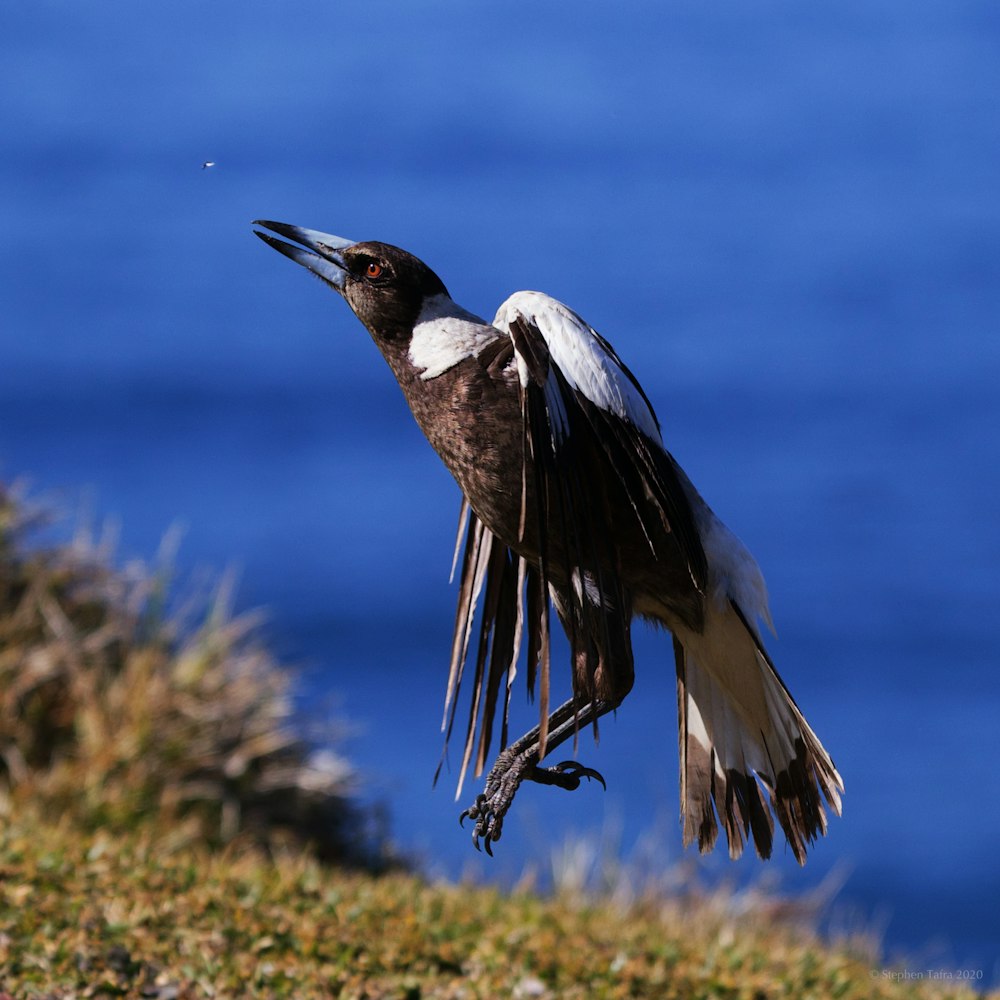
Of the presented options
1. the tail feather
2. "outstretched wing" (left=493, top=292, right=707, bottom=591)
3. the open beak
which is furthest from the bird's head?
the tail feather

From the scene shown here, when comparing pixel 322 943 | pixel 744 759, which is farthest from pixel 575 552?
pixel 322 943

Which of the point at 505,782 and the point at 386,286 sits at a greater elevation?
the point at 386,286

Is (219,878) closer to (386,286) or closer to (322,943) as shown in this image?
(322,943)

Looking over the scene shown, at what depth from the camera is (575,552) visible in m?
3.47

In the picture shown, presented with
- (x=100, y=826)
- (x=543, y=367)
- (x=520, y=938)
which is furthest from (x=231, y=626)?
(x=543, y=367)

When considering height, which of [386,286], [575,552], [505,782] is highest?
[386,286]

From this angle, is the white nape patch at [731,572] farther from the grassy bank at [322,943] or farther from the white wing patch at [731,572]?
the grassy bank at [322,943]

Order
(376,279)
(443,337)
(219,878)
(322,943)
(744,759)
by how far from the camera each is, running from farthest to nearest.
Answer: (219,878)
(322,943)
(744,759)
(376,279)
(443,337)

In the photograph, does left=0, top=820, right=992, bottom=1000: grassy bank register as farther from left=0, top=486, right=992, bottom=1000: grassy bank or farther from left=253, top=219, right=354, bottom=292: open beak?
left=253, top=219, right=354, bottom=292: open beak

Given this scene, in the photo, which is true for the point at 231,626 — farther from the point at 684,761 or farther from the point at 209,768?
the point at 684,761

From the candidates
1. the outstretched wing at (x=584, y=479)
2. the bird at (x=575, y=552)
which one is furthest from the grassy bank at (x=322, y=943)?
the outstretched wing at (x=584, y=479)

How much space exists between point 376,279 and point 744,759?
153cm

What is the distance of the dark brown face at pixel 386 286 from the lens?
3.65 metres

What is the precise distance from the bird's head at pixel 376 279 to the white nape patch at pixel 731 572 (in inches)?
32.4
